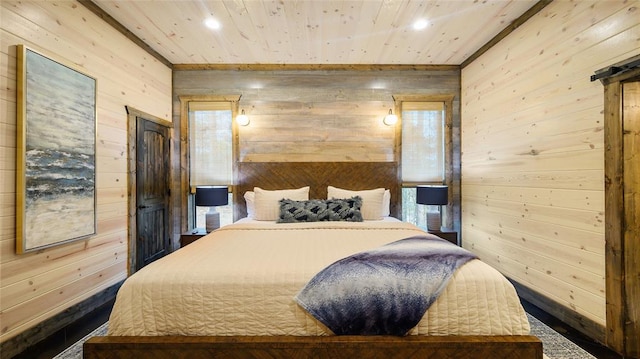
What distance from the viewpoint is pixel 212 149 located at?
375 centimetres

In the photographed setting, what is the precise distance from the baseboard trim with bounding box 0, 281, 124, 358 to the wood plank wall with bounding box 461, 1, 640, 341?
3903 millimetres

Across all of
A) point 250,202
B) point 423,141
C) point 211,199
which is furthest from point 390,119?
point 211,199

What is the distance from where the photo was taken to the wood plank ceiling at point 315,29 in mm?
2453

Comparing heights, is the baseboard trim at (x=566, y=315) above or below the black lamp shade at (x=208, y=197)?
below

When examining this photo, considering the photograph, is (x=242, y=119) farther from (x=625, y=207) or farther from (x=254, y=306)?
(x=625, y=207)

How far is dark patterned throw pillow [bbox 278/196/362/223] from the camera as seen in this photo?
9.61 feet

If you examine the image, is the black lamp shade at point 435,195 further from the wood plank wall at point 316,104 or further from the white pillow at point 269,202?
the white pillow at point 269,202

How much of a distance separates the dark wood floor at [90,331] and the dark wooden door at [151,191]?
82 cm

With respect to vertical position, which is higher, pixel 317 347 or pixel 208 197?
pixel 208 197

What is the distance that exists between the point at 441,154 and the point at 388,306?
9.67 ft

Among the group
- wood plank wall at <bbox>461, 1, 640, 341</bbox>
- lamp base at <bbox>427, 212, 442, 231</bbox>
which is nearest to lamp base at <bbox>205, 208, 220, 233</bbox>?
lamp base at <bbox>427, 212, 442, 231</bbox>

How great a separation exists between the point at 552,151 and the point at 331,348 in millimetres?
2348

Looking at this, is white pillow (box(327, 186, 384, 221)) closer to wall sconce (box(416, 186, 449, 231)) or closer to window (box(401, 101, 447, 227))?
wall sconce (box(416, 186, 449, 231))

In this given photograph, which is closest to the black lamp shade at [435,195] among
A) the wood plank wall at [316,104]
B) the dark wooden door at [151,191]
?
the wood plank wall at [316,104]
